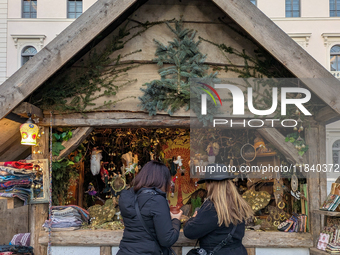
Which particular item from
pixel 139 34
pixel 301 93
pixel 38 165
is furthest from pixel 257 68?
pixel 38 165

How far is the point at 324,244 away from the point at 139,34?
12.1ft

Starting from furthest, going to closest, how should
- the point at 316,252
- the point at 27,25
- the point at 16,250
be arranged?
the point at 27,25
the point at 16,250
the point at 316,252

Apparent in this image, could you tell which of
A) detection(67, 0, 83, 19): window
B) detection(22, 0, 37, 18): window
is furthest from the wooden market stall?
detection(22, 0, 37, 18): window

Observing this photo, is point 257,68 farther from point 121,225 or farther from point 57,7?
point 57,7

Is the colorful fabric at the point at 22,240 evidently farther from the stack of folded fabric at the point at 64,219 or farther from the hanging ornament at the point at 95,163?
the hanging ornament at the point at 95,163

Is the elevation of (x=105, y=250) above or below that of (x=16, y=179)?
below

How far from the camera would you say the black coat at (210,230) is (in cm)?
311

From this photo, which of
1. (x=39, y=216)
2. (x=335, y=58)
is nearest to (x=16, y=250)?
(x=39, y=216)

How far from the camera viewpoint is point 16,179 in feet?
13.1

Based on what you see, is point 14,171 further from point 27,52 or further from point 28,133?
point 27,52

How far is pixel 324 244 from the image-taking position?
164 inches

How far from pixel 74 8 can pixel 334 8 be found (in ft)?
53.1

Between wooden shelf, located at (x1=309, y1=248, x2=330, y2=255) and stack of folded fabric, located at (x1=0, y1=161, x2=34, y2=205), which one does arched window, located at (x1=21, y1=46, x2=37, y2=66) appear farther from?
wooden shelf, located at (x1=309, y1=248, x2=330, y2=255)

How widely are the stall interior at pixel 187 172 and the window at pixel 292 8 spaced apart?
675 inches
